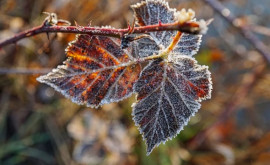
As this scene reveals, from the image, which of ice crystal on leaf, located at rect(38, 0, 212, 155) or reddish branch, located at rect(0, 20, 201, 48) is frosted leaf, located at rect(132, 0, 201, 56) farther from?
reddish branch, located at rect(0, 20, 201, 48)

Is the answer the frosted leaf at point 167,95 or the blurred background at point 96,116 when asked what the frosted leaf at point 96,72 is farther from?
the blurred background at point 96,116

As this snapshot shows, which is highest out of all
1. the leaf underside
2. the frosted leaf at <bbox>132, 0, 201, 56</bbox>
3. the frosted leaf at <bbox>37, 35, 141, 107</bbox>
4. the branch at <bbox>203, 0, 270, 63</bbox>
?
the branch at <bbox>203, 0, 270, 63</bbox>

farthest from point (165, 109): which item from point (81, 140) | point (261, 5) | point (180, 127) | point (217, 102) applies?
point (261, 5)

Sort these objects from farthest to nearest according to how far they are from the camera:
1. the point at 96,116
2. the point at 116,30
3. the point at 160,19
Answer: the point at 96,116, the point at 160,19, the point at 116,30

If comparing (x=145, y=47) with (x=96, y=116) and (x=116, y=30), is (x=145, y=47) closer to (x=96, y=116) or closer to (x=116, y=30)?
(x=116, y=30)

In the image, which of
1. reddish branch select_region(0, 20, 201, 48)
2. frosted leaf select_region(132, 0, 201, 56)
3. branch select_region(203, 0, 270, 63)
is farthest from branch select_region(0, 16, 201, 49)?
branch select_region(203, 0, 270, 63)

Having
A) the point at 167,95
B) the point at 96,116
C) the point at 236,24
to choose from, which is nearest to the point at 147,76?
the point at 167,95

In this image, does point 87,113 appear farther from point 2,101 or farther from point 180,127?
point 180,127
